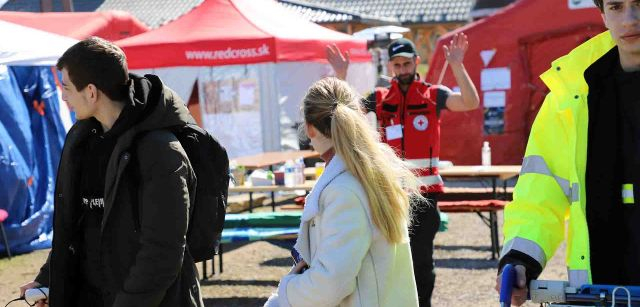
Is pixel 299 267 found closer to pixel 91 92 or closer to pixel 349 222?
pixel 349 222

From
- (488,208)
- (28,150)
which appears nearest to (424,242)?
(488,208)

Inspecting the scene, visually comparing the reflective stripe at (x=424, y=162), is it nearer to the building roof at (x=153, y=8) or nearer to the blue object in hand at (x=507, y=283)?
the blue object in hand at (x=507, y=283)

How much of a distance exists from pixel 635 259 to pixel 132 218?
166 cm

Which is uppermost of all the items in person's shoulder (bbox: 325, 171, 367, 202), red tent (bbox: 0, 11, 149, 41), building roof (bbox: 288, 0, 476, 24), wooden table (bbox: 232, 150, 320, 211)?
building roof (bbox: 288, 0, 476, 24)

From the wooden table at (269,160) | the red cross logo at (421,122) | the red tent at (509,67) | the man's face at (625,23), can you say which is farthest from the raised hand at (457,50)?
the red tent at (509,67)

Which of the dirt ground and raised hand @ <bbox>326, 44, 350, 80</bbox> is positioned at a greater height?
raised hand @ <bbox>326, 44, 350, 80</bbox>

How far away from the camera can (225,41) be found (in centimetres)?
1451

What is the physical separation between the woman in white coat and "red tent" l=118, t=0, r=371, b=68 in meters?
10.7

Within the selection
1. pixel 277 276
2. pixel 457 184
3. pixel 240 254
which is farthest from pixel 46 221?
pixel 457 184

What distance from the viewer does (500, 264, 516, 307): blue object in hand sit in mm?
2805

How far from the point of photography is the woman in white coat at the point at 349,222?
3.38 meters

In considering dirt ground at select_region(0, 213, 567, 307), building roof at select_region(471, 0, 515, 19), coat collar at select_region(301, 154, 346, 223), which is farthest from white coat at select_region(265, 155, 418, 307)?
building roof at select_region(471, 0, 515, 19)

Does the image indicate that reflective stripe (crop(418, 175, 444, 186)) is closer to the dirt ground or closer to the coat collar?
the dirt ground

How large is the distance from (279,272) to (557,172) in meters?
6.56
